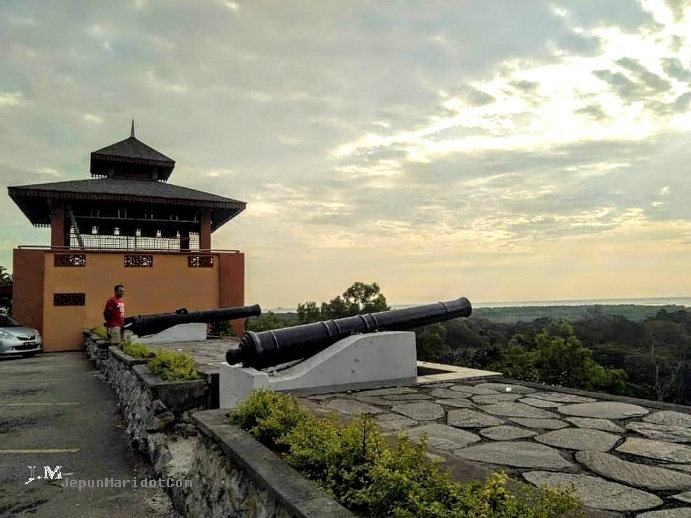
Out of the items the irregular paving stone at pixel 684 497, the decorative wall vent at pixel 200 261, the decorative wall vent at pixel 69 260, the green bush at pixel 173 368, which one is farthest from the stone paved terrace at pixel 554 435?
the decorative wall vent at pixel 69 260

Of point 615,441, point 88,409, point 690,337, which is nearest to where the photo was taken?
point 615,441

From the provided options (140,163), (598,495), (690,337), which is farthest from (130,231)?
(690,337)

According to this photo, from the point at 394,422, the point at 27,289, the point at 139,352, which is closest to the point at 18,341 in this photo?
the point at 27,289

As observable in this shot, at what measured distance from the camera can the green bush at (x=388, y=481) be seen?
1.78 m

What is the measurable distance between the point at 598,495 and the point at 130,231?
2196 centimetres

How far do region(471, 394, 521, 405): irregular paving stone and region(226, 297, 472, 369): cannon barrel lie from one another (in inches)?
50.9

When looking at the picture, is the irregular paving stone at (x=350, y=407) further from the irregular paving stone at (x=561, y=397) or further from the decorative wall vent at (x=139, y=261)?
the decorative wall vent at (x=139, y=261)

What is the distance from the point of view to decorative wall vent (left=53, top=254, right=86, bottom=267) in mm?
16406

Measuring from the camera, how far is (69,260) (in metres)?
16.6

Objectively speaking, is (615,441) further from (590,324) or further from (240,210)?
(590,324)

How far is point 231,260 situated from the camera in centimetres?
1900

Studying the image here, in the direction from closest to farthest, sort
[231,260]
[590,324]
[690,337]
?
[231,260] → [690,337] → [590,324]

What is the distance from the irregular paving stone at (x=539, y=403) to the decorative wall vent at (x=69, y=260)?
16095 mm

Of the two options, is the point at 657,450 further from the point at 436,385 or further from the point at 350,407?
the point at 436,385
